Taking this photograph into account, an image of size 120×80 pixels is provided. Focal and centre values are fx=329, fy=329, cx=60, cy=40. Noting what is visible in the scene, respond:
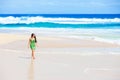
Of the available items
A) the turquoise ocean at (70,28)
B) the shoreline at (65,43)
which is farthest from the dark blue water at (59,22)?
the shoreline at (65,43)

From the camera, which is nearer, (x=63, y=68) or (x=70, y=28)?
(x=63, y=68)

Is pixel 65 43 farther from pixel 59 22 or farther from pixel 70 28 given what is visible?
pixel 59 22

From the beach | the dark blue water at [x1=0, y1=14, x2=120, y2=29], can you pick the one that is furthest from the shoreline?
the dark blue water at [x1=0, y1=14, x2=120, y2=29]

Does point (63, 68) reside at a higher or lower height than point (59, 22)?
higher

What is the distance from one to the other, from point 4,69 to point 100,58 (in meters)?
3.19

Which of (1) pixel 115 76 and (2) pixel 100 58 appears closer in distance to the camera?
(1) pixel 115 76

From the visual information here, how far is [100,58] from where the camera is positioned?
30.3 feet

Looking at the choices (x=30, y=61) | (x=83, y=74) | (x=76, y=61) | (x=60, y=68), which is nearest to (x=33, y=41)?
(x=30, y=61)

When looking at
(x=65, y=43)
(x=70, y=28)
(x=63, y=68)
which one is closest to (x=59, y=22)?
(x=70, y=28)

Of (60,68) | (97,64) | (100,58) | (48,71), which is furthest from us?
(100,58)

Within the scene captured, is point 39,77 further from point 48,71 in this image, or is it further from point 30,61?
point 30,61

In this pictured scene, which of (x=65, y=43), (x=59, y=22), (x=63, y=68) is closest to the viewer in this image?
(x=63, y=68)

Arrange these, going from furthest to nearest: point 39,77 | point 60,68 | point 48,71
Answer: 1. point 60,68
2. point 48,71
3. point 39,77

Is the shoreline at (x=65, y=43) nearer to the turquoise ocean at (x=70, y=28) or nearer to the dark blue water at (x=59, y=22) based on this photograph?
the turquoise ocean at (x=70, y=28)
